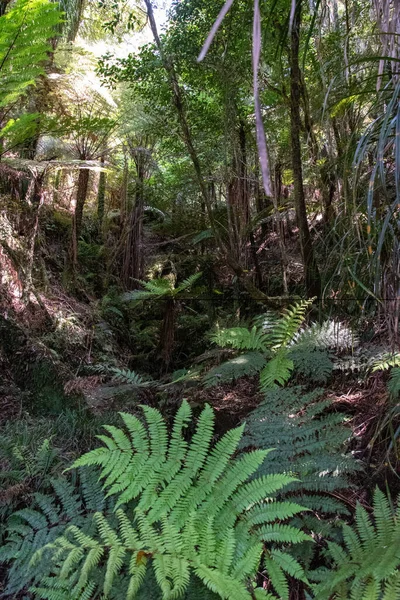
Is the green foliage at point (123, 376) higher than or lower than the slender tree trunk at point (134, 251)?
lower

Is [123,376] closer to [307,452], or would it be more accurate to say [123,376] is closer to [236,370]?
[236,370]

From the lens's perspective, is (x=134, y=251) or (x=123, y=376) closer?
(x=123, y=376)

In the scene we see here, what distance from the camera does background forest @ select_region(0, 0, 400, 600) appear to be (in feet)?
4.70

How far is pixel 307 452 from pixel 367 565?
611 millimetres

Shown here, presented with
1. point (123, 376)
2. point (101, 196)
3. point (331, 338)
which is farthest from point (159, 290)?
point (101, 196)

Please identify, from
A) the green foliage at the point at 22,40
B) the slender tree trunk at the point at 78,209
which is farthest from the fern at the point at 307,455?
the slender tree trunk at the point at 78,209

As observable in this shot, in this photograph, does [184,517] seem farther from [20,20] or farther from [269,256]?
[269,256]

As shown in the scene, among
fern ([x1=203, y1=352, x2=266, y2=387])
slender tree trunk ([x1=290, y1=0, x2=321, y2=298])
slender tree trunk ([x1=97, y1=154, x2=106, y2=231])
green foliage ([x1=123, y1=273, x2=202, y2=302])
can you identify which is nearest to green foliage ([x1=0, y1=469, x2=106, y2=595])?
fern ([x1=203, y1=352, x2=266, y2=387])

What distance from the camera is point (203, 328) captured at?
4832 mm

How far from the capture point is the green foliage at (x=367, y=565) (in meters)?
1.20

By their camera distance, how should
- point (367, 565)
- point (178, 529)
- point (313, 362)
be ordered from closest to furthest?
1. point (367, 565)
2. point (178, 529)
3. point (313, 362)

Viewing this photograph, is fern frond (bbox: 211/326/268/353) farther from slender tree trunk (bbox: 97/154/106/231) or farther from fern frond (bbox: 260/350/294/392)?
slender tree trunk (bbox: 97/154/106/231)

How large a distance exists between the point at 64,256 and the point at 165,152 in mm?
2083

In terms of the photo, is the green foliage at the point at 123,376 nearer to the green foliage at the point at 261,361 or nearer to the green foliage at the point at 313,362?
the green foliage at the point at 261,361
